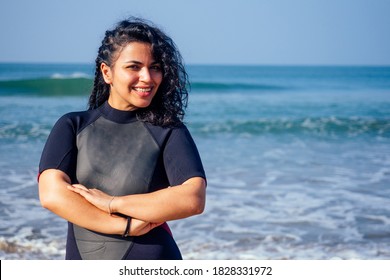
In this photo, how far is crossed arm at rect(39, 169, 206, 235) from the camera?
1959 millimetres

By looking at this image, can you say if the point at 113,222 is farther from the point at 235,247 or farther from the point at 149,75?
the point at 235,247

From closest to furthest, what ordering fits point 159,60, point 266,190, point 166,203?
→ point 166,203 → point 159,60 → point 266,190

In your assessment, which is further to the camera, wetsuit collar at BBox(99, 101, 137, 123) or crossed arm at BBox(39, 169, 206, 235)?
wetsuit collar at BBox(99, 101, 137, 123)

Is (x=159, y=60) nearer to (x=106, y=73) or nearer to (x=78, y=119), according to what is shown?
(x=106, y=73)

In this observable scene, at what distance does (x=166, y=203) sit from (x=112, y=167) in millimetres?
246

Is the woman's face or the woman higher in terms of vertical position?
the woman's face

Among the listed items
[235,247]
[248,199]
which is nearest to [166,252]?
[235,247]

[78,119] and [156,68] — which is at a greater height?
[156,68]

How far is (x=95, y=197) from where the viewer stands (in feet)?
6.54

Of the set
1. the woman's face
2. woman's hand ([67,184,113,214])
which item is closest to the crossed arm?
woman's hand ([67,184,113,214])

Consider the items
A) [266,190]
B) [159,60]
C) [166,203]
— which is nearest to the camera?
[166,203]

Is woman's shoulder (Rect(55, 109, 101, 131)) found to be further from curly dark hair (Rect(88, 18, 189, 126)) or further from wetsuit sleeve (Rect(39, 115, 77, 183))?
curly dark hair (Rect(88, 18, 189, 126))

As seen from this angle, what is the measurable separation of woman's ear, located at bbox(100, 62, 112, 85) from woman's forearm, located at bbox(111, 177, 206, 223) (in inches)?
16.2

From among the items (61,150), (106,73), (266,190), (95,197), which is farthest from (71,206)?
(266,190)
